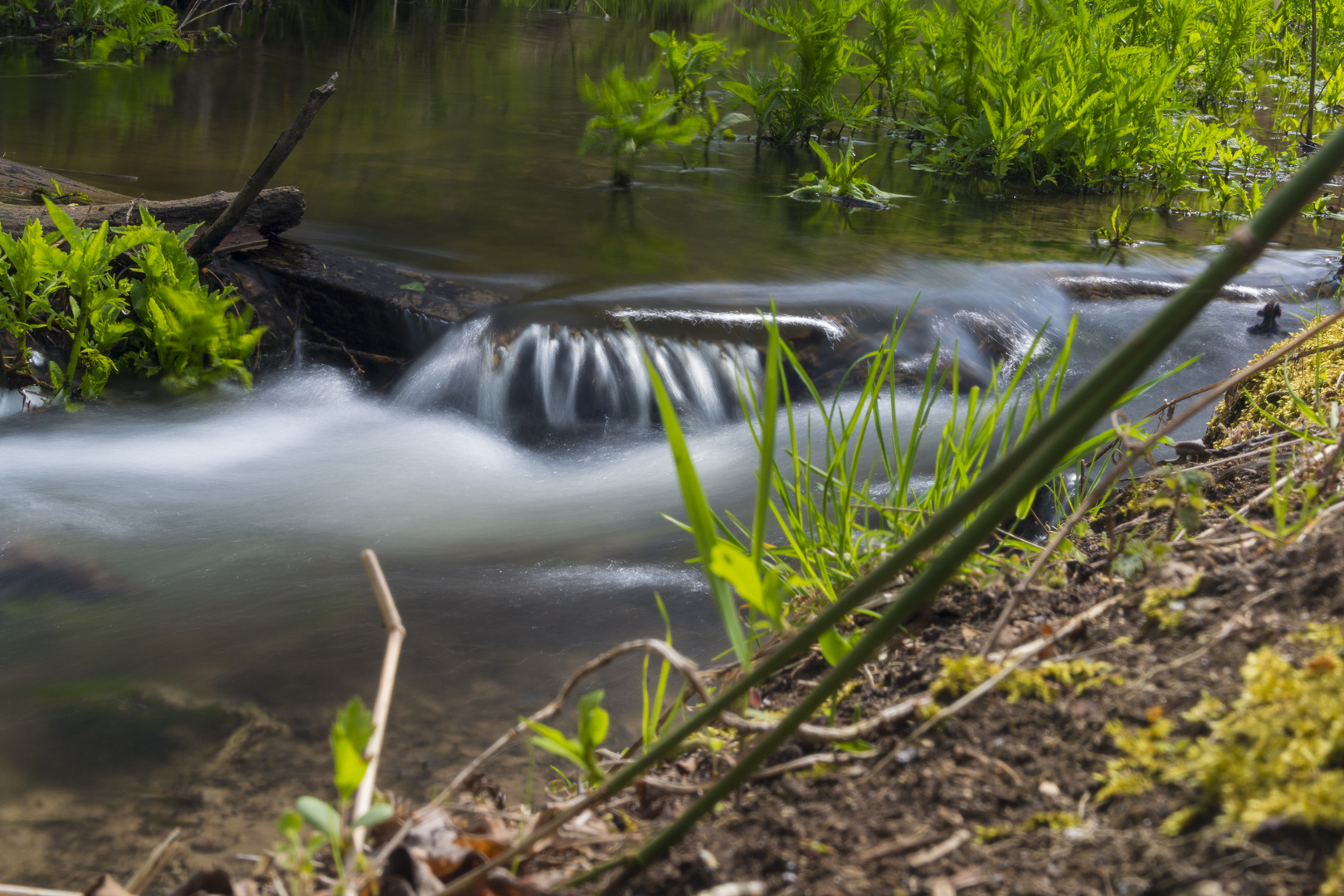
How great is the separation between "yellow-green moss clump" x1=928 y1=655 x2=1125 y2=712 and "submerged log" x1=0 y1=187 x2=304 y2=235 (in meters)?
3.55

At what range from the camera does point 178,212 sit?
3998mm

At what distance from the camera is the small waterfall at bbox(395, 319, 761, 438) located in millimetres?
3775

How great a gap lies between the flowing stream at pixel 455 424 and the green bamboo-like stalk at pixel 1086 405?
4.93 ft

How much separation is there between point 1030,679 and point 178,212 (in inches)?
161

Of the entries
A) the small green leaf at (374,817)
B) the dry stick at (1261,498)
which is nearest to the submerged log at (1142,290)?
the dry stick at (1261,498)

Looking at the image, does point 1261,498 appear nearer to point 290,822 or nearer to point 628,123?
point 290,822

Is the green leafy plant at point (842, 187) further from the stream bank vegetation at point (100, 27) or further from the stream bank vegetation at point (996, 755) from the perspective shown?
the stream bank vegetation at point (100, 27)

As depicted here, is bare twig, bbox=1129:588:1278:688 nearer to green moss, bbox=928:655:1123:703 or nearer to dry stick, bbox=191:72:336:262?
green moss, bbox=928:655:1123:703

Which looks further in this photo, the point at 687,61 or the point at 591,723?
the point at 687,61

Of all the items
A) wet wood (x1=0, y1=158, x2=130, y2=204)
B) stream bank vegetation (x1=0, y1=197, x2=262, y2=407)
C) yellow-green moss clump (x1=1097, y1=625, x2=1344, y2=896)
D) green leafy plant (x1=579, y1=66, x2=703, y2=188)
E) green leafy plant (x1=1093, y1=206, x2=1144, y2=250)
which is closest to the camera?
yellow-green moss clump (x1=1097, y1=625, x2=1344, y2=896)

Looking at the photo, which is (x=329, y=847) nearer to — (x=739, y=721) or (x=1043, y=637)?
(x=739, y=721)

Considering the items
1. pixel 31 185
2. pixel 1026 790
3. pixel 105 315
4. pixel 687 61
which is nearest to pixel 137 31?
pixel 687 61

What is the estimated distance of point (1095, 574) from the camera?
4.74ft

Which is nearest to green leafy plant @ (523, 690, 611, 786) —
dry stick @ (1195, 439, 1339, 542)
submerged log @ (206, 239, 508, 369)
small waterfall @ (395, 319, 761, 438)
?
dry stick @ (1195, 439, 1339, 542)
